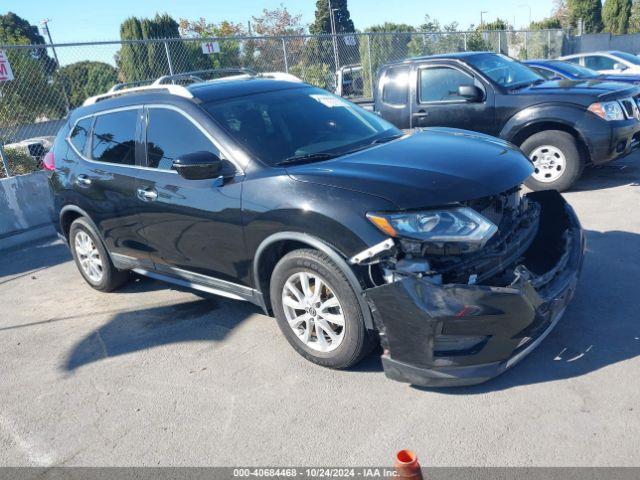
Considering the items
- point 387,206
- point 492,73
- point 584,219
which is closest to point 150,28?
point 492,73

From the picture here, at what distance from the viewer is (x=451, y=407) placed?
3176 mm

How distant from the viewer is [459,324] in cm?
296

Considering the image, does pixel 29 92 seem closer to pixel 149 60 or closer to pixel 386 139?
pixel 149 60

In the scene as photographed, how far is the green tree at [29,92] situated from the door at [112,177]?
526 centimetres

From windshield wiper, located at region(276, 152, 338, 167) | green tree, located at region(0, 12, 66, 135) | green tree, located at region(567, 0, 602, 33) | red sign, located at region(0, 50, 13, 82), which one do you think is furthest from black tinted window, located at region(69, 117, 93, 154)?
green tree, located at region(567, 0, 602, 33)

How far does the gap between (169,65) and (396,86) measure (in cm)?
532

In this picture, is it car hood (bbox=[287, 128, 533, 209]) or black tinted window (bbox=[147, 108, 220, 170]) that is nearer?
car hood (bbox=[287, 128, 533, 209])

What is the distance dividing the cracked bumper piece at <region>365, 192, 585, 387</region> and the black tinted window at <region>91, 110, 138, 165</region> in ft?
8.72

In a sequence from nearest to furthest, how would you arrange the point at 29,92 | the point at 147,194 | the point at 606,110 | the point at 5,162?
the point at 147,194
the point at 606,110
the point at 5,162
the point at 29,92

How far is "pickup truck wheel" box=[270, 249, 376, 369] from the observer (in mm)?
3348

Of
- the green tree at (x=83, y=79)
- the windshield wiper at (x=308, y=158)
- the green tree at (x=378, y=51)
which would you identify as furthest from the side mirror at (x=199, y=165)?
the green tree at (x=378, y=51)

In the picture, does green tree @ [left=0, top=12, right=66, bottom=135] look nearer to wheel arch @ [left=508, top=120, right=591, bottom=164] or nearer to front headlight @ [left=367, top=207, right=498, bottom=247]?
wheel arch @ [left=508, top=120, right=591, bottom=164]

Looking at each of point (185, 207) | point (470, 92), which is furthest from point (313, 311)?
point (470, 92)

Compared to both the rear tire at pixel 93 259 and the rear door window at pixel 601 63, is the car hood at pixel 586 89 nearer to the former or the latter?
the rear tire at pixel 93 259
